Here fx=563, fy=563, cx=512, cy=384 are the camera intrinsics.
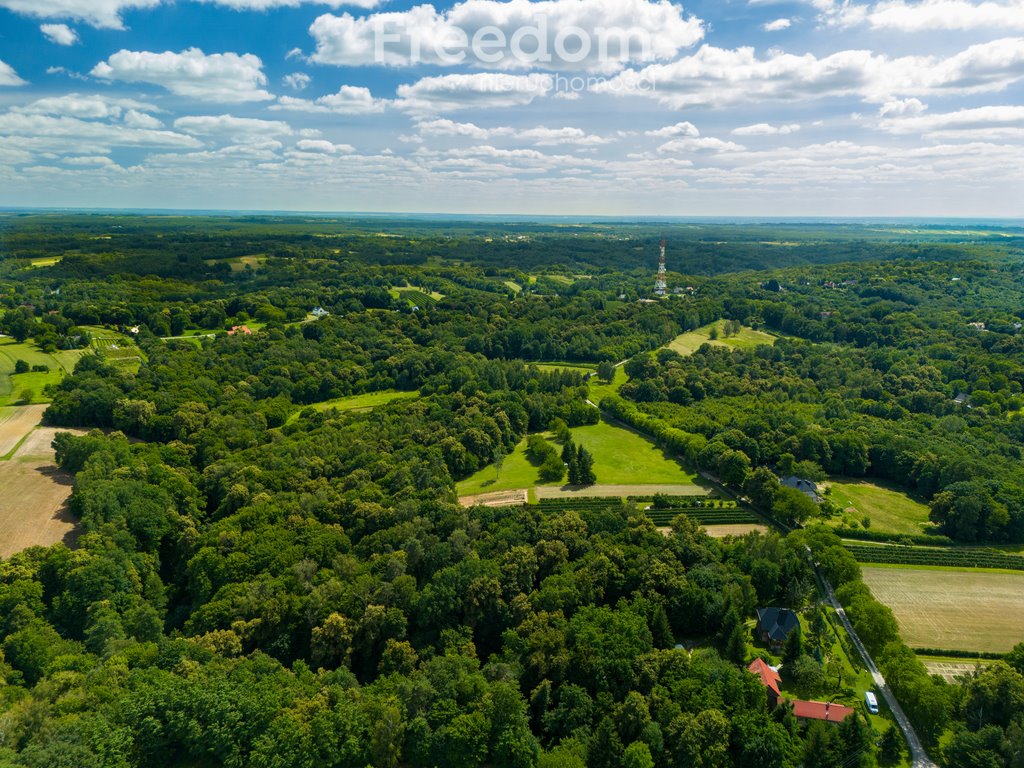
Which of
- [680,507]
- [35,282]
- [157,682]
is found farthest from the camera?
[35,282]

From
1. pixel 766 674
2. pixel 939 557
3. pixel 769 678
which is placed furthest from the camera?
pixel 939 557

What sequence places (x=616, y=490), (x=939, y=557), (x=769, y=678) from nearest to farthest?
(x=769, y=678) < (x=939, y=557) < (x=616, y=490)

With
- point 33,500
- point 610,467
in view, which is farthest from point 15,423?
point 610,467

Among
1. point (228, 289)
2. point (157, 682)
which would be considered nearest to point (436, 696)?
point (157, 682)

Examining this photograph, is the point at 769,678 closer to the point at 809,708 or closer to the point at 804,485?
the point at 809,708

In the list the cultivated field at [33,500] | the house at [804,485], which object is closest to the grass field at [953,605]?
the house at [804,485]

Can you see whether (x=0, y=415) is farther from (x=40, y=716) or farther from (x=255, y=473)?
(x=40, y=716)

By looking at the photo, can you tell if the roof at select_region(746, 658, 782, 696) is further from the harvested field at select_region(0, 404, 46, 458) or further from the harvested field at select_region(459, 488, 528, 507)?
the harvested field at select_region(0, 404, 46, 458)
